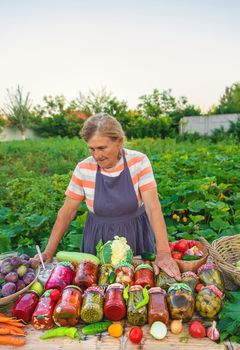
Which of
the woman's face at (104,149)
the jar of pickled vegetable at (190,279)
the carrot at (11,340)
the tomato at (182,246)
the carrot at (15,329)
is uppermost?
the woman's face at (104,149)

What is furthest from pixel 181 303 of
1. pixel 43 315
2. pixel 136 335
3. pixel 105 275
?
pixel 43 315

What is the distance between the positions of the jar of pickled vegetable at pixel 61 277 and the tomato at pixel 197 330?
2.24ft

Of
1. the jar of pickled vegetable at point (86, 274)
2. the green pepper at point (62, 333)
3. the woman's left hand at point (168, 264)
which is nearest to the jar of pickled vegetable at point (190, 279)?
the woman's left hand at point (168, 264)

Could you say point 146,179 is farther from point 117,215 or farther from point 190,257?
point 190,257

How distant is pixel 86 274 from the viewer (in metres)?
1.92

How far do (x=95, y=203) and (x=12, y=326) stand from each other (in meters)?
1.10

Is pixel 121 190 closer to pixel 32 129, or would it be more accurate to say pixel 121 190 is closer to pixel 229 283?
pixel 229 283

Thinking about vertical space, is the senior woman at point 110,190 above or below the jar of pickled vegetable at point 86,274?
above

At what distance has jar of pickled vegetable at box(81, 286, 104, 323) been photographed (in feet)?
5.41

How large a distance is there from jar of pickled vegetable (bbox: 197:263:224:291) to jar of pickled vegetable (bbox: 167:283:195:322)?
17 centimetres

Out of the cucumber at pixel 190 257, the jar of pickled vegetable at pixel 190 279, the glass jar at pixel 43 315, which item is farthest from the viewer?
the cucumber at pixel 190 257

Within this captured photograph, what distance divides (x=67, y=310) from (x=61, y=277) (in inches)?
12.1

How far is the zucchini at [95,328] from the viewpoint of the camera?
1.62m

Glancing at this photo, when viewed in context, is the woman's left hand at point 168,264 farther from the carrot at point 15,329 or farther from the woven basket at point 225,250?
the carrot at point 15,329
